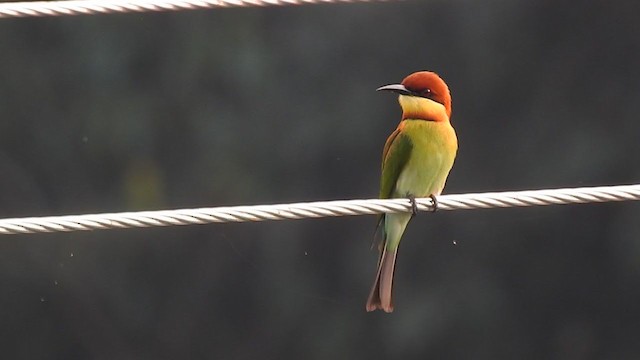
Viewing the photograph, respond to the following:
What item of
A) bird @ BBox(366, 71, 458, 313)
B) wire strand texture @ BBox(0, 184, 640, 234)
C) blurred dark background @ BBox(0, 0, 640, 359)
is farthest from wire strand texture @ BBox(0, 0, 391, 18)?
blurred dark background @ BBox(0, 0, 640, 359)

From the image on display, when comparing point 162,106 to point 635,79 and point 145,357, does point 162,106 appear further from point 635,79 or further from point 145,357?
point 635,79

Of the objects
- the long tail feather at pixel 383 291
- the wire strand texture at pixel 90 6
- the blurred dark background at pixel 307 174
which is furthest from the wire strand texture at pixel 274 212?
the blurred dark background at pixel 307 174

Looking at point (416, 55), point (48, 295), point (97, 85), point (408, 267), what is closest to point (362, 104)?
point (416, 55)

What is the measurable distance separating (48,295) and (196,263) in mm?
777

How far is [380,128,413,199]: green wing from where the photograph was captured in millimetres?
3602

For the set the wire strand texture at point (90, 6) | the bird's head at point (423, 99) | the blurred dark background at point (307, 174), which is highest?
the wire strand texture at point (90, 6)

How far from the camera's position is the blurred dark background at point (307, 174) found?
7.53 m

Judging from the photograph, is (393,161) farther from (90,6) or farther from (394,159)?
(90,6)

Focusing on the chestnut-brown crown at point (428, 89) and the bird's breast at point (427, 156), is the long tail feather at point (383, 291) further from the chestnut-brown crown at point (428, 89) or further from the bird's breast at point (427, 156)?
the chestnut-brown crown at point (428, 89)

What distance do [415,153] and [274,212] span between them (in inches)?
38.1

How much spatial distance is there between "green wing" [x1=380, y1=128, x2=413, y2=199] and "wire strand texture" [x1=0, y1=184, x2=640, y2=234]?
30.9 inches

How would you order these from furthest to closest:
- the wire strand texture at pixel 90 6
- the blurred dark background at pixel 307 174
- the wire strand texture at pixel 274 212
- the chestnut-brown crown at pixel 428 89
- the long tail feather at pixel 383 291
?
the blurred dark background at pixel 307 174, the chestnut-brown crown at pixel 428 89, the long tail feather at pixel 383 291, the wire strand texture at pixel 90 6, the wire strand texture at pixel 274 212

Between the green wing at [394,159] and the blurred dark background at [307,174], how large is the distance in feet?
12.3

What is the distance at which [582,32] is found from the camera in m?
7.66
